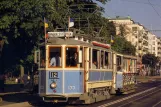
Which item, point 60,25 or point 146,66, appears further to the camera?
point 146,66

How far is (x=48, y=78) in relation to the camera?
1961 cm

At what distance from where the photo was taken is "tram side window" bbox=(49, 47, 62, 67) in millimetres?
19594

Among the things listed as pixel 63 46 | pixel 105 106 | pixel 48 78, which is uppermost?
pixel 63 46

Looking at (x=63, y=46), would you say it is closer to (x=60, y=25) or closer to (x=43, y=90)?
(x=43, y=90)

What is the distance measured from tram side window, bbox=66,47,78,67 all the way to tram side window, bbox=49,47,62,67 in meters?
0.38

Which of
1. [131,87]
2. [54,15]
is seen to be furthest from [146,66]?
[54,15]

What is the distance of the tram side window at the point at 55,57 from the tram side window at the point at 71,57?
0.38m

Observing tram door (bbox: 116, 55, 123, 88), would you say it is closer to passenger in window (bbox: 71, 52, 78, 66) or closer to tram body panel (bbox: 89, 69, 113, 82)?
tram body panel (bbox: 89, 69, 113, 82)

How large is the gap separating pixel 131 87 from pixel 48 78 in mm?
15836

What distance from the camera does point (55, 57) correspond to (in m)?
19.8

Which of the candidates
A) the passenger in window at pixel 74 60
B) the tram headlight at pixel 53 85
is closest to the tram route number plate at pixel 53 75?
the tram headlight at pixel 53 85


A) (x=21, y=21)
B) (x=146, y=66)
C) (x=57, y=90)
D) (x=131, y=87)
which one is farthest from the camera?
(x=146, y=66)

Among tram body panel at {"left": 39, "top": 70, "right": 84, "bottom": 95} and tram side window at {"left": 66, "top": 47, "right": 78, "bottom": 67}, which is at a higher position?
tram side window at {"left": 66, "top": 47, "right": 78, "bottom": 67}

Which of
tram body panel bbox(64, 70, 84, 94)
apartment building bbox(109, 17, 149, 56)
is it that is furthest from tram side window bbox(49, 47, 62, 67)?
apartment building bbox(109, 17, 149, 56)
